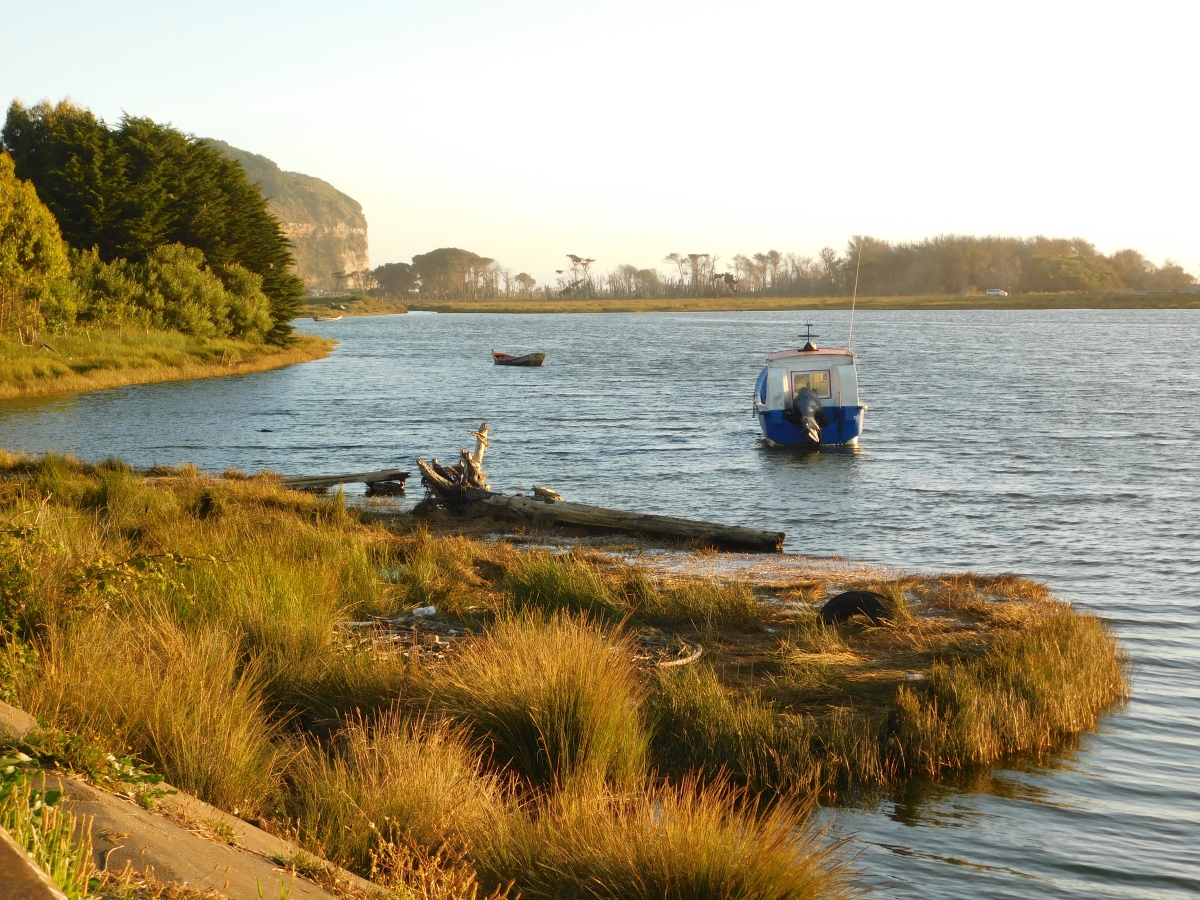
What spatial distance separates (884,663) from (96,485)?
1209 centimetres

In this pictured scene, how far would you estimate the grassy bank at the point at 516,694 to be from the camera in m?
4.77

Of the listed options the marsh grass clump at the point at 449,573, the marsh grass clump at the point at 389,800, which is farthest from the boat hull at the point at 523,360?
the marsh grass clump at the point at 389,800

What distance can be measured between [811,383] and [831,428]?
5.11ft

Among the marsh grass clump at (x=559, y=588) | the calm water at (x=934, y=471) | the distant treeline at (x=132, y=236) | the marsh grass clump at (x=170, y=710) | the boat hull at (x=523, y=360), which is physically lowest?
the calm water at (x=934, y=471)

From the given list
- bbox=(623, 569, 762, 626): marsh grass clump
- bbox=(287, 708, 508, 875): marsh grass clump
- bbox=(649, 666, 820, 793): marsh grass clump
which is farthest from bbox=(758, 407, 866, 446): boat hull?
bbox=(287, 708, 508, 875): marsh grass clump

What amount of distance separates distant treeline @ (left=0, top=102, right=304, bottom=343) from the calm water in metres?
5.00

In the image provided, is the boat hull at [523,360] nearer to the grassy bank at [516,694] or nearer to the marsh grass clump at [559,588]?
the grassy bank at [516,694]

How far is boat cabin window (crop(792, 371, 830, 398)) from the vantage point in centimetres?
3042

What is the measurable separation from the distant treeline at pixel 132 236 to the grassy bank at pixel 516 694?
3347 cm

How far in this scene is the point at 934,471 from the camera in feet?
83.6

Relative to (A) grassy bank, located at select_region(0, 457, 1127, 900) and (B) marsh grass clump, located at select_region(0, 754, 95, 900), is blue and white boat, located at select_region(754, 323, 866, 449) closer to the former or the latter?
(A) grassy bank, located at select_region(0, 457, 1127, 900)

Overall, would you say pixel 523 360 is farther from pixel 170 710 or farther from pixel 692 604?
pixel 170 710

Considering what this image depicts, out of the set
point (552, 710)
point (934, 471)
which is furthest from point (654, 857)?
point (934, 471)

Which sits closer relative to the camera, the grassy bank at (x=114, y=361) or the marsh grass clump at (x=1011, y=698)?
the marsh grass clump at (x=1011, y=698)
